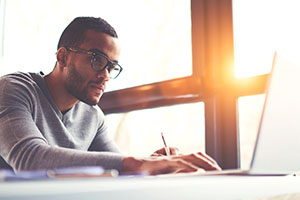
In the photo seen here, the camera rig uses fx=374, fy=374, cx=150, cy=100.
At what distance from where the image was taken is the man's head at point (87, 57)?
152cm

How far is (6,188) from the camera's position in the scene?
1.02ft

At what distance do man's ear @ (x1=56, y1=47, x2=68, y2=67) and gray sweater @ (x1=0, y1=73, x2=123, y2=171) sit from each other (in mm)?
142

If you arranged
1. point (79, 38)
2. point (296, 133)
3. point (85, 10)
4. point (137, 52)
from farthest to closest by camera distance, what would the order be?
point (85, 10) → point (137, 52) → point (79, 38) → point (296, 133)

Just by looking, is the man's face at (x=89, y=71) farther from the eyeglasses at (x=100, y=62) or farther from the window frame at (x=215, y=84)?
the window frame at (x=215, y=84)

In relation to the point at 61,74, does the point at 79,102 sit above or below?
below

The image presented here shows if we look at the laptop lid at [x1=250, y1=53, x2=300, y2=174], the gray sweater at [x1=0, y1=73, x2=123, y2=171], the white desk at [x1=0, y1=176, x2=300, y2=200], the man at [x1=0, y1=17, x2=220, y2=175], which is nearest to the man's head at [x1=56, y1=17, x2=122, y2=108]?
the man at [x1=0, y1=17, x2=220, y2=175]

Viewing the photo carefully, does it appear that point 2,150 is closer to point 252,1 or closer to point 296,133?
point 296,133

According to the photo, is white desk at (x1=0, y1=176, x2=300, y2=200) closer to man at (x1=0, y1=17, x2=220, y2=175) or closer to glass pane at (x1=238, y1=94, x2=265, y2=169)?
man at (x1=0, y1=17, x2=220, y2=175)

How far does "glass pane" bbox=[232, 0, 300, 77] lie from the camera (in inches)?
62.9

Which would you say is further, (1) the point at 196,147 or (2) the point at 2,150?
(1) the point at 196,147

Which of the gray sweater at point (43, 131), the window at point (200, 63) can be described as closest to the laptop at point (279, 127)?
the gray sweater at point (43, 131)

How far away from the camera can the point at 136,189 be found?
389mm

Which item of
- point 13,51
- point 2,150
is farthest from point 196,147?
point 13,51

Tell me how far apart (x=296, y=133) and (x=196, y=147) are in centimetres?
111
